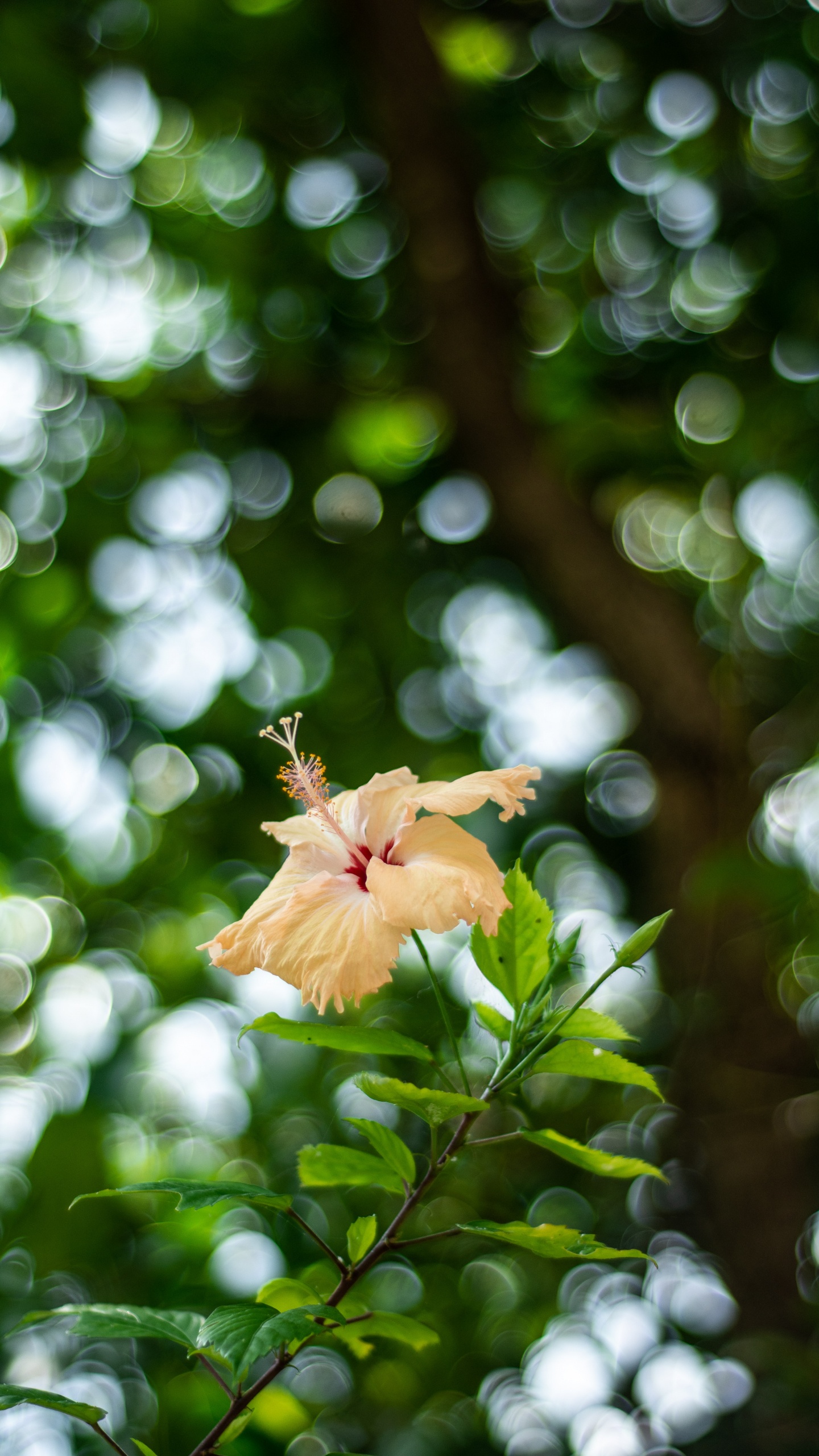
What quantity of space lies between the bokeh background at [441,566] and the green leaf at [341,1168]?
1384 millimetres

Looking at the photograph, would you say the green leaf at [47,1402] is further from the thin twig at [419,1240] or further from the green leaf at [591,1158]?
the green leaf at [591,1158]

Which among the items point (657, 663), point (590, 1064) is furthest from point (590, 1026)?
point (657, 663)

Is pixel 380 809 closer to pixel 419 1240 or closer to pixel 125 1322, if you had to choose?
pixel 419 1240

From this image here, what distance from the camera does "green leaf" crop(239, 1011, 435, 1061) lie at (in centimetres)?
62

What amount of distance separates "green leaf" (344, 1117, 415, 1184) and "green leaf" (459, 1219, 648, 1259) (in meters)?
0.08

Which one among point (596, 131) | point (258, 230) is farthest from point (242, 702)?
point (596, 131)

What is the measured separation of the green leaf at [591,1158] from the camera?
2.17 feet

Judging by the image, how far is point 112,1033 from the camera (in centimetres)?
230

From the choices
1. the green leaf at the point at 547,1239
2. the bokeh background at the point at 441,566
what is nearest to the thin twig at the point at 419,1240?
the green leaf at the point at 547,1239

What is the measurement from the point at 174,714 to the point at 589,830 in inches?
48.2

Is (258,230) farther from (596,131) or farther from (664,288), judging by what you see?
(664,288)

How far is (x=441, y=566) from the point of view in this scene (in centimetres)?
276

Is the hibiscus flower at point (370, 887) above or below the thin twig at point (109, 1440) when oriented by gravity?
above

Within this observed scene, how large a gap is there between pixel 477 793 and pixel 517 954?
123 mm
